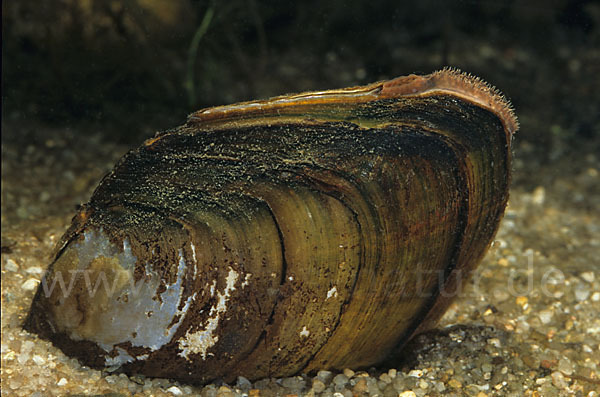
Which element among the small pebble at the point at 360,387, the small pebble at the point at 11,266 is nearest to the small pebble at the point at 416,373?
the small pebble at the point at 360,387

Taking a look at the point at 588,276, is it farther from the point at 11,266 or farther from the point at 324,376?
the point at 11,266

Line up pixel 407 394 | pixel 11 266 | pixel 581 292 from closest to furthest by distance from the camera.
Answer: pixel 407 394, pixel 11 266, pixel 581 292

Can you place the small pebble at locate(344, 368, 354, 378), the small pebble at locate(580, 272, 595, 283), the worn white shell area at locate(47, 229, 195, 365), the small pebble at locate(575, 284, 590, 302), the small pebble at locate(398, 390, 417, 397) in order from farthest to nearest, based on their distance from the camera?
1. the small pebble at locate(580, 272, 595, 283)
2. the small pebble at locate(575, 284, 590, 302)
3. the small pebble at locate(344, 368, 354, 378)
4. the small pebble at locate(398, 390, 417, 397)
5. the worn white shell area at locate(47, 229, 195, 365)

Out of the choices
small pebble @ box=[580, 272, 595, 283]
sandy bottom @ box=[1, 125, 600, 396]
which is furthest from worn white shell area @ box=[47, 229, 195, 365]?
small pebble @ box=[580, 272, 595, 283]

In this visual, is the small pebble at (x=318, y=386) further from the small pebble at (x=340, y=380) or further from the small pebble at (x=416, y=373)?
the small pebble at (x=416, y=373)

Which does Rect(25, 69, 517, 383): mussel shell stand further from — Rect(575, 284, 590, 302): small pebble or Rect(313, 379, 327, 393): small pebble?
Rect(575, 284, 590, 302): small pebble

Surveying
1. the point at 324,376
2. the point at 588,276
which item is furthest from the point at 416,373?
the point at 588,276
